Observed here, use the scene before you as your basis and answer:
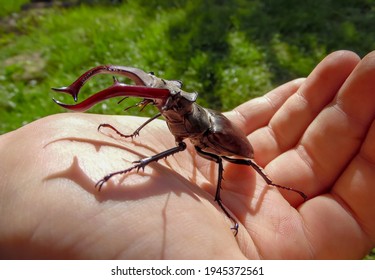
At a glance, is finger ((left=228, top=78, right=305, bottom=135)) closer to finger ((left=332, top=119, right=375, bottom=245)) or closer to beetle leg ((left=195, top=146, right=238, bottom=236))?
beetle leg ((left=195, top=146, right=238, bottom=236))

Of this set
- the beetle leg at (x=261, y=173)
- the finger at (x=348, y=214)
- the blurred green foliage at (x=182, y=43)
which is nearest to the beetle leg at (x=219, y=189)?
the beetle leg at (x=261, y=173)

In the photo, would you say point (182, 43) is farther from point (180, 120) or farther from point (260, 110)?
point (180, 120)

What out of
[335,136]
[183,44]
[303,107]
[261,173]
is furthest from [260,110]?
[183,44]

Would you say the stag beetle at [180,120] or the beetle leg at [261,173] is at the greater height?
the stag beetle at [180,120]

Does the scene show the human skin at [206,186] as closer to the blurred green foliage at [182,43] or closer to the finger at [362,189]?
the finger at [362,189]

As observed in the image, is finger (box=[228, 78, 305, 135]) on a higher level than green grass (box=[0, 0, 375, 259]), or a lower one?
higher

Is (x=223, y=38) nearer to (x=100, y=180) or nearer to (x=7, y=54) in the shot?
(x=7, y=54)

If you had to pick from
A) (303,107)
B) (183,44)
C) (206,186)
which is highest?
(303,107)

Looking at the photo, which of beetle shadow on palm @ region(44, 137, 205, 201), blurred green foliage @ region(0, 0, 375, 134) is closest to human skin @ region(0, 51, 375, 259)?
beetle shadow on palm @ region(44, 137, 205, 201)
